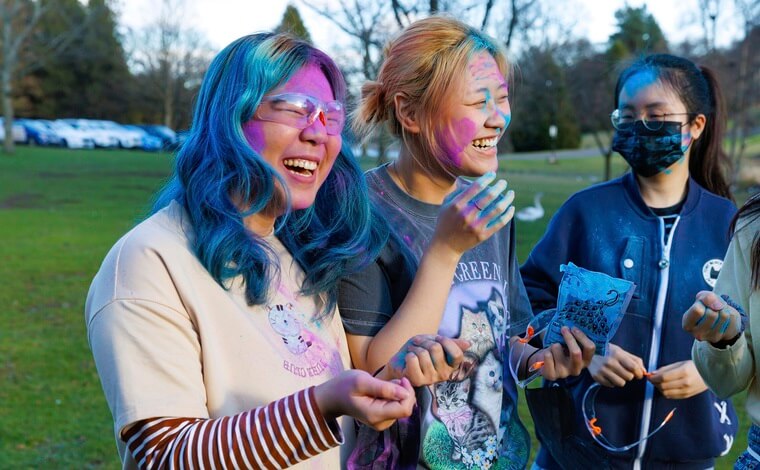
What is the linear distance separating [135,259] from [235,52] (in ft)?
1.93

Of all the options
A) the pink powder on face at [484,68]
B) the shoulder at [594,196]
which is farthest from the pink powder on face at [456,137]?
the shoulder at [594,196]

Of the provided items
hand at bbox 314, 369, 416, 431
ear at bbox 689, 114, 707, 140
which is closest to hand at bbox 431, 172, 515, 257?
hand at bbox 314, 369, 416, 431

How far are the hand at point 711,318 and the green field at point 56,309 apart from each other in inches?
58.8

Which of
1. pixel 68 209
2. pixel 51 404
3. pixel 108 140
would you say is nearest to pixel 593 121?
pixel 68 209

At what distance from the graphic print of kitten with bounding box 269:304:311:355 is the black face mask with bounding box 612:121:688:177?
1727 mm

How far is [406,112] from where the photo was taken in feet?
7.68

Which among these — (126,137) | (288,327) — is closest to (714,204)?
(288,327)

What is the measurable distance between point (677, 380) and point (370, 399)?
158 centimetres

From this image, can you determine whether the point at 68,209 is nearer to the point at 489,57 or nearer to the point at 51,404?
the point at 51,404

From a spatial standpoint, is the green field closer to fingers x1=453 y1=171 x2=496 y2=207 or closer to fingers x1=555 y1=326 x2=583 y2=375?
fingers x1=453 y1=171 x2=496 y2=207

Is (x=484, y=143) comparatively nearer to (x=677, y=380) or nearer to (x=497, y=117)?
(x=497, y=117)

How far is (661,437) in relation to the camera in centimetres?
280

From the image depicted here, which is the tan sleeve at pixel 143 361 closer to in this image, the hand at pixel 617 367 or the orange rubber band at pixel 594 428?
the hand at pixel 617 367

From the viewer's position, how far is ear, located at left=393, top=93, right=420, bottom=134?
2.33m
